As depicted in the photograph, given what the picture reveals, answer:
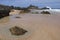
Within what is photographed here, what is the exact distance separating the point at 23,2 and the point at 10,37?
7.88m

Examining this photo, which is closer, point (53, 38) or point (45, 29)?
point (53, 38)

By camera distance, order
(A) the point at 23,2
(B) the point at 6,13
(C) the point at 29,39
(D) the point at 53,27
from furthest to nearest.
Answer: (A) the point at 23,2 → (B) the point at 6,13 → (D) the point at 53,27 → (C) the point at 29,39

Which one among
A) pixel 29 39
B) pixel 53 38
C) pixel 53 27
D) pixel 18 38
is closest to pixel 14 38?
pixel 18 38

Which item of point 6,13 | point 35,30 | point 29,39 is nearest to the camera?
point 29,39

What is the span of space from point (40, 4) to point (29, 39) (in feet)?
28.8

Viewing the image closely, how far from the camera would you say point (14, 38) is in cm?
415

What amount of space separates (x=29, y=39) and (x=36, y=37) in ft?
0.86

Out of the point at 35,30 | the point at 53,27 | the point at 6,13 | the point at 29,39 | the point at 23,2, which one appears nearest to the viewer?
the point at 29,39

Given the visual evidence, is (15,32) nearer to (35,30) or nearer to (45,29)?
(35,30)

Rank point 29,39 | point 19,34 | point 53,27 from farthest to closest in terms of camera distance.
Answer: point 53,27 < point 19,34 < point 29,39

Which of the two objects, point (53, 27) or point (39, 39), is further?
point (53, 27)

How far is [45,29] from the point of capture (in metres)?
5.01

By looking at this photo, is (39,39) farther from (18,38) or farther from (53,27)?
(53,27)

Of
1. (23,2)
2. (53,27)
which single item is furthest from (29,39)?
(23,2)
